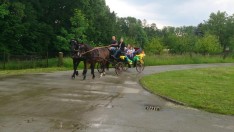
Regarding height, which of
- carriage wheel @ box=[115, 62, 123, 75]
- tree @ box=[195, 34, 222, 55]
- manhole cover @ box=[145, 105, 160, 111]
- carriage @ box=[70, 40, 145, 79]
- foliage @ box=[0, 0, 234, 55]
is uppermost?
foliage @ box=[0, 0, 234, 55]

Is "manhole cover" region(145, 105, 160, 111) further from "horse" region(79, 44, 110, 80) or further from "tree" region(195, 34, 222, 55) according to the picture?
"tree" region(195, 34, 222, 55)

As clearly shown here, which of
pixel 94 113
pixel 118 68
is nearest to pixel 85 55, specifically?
pixel 118 68

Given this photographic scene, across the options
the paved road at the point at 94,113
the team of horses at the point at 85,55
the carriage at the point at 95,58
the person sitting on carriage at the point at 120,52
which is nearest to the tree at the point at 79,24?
the carriage at the point at 95,58

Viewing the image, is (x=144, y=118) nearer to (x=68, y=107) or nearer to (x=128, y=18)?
(x=68, y=107)

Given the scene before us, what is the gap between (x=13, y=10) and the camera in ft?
→ 163

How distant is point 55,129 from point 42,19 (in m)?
53.8

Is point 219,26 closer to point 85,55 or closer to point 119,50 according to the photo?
point 119,50

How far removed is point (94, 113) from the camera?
1009cm

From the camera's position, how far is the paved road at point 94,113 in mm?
8586

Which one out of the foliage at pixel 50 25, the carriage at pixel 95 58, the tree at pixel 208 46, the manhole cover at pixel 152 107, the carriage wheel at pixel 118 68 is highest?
the foliage at pixel 50 25

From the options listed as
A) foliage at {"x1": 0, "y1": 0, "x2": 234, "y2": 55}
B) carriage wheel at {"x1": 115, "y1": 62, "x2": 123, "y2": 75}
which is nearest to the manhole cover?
carriage wheel at {"x1": 115, "y1": 62, "x2": 123, "y2": 75}

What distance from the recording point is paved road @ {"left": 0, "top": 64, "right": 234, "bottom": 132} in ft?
28.2

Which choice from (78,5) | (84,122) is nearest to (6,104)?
(84,122)

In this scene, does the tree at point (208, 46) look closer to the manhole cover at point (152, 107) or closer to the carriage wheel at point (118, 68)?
the carriage wheel at point (118, 68)
